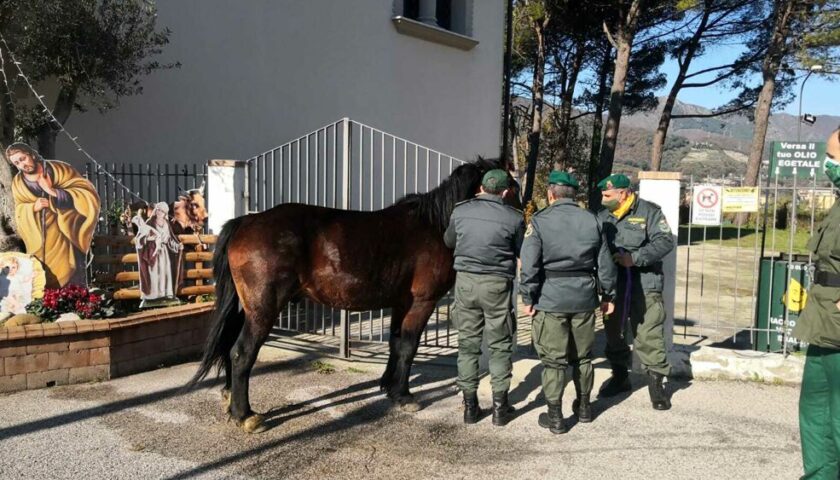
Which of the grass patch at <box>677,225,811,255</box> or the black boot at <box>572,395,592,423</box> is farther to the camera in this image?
the grass patch at <box>677,225,811,255</box>

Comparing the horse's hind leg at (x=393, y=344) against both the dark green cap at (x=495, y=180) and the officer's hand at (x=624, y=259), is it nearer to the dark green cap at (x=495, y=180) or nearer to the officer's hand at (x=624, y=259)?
the dark green cap at (x=495, y=180)

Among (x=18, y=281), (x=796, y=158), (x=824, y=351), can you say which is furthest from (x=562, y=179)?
(x=18, y=281)

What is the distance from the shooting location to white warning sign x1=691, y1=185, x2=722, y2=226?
20.8 feet

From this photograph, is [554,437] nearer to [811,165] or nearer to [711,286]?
[811,165]

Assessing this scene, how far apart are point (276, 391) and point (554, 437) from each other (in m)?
2.53

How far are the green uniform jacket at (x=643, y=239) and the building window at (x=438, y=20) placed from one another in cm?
912

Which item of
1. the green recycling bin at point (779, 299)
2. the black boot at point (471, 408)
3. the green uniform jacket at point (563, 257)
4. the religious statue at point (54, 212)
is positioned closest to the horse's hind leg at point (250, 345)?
the black boot at point (471, 408)

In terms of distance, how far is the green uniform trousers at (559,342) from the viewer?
4668 millimetres

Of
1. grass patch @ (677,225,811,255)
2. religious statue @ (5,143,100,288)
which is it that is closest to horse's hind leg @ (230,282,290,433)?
Result: religious statue @ (5,143,100,288)

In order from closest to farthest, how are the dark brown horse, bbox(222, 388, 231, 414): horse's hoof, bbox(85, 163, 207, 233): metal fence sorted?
the dark brown horse, bbox(222, 388, 231, 414): horse's hoof, bbox(85, 163, 207, 233): metal fence

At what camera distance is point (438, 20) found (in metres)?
15.5

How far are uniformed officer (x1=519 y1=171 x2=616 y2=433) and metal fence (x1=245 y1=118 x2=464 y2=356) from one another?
1939 mm

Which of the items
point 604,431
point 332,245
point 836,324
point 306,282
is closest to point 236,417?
point 306,282

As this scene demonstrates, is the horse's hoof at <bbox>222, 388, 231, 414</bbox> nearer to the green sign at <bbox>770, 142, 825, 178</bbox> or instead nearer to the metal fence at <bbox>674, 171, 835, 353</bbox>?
the metal fence at <bbox>674, 171, 835, 353</bbox>
